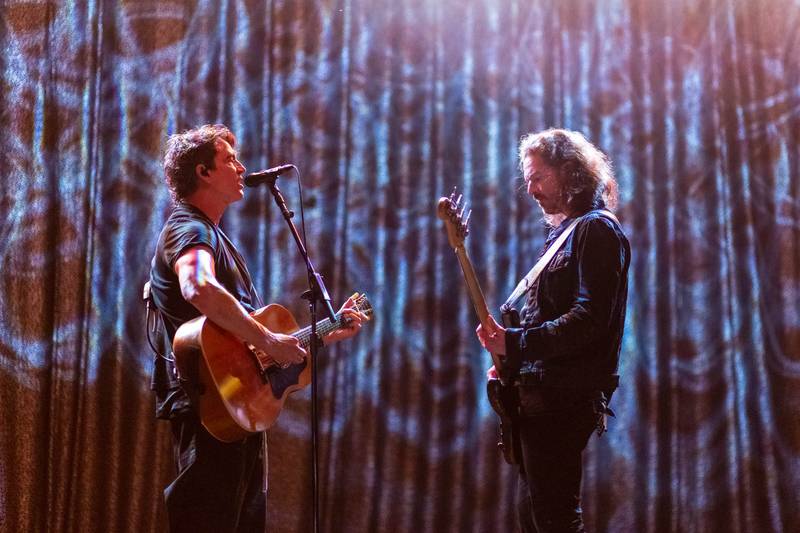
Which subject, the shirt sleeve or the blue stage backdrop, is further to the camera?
the blue stage backdrop

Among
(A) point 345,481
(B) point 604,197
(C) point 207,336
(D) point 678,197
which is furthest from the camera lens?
(D) point 678,197

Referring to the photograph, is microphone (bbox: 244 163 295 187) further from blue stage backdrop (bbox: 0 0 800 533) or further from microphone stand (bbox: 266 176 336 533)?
blue stage backdrop (bbox: 0 0 800 533)

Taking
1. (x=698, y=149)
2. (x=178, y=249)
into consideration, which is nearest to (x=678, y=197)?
(x=698, y=149)

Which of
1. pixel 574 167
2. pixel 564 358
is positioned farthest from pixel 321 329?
pixel 574 167

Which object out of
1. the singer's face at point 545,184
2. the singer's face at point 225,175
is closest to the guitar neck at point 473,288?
the singer's face at point 545,184

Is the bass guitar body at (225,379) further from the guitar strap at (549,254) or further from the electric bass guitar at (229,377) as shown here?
the guitar strap at (549,254)

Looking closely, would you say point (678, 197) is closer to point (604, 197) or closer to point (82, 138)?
point (604, 197)

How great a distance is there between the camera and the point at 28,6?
406 centimetres

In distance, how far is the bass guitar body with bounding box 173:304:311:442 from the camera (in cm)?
234

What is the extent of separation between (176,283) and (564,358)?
122 centimetres

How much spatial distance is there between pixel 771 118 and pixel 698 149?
428 mm

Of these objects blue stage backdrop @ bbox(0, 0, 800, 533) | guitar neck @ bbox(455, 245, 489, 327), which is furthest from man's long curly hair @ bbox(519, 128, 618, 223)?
blue stage backdrop @ bbox(0, 0, 800, 533)

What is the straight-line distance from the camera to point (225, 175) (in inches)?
112

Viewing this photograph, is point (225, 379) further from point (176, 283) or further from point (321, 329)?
point (321, 329)
